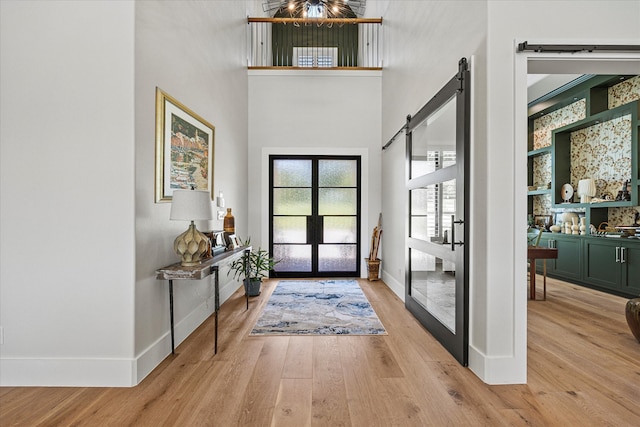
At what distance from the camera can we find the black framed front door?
2584 millimetres

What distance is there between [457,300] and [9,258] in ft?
10.6

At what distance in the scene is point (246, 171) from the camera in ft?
19.3

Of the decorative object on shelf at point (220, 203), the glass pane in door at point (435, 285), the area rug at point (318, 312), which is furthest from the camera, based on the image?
Result: the decorative object on shelf at point (220, 203)

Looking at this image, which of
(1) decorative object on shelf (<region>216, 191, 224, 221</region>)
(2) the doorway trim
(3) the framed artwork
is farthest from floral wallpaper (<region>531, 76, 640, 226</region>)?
(3) the framed artwork

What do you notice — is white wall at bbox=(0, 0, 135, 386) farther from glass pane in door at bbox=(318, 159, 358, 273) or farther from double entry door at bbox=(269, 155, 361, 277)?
glass pane in door at bbox=(318, 159, 358, 273)

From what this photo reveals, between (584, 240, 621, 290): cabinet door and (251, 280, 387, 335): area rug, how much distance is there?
11.5 ft

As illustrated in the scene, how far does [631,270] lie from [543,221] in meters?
2.21

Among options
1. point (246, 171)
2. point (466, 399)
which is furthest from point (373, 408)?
point (246, 171)

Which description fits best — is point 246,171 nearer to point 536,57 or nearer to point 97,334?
point 97,334

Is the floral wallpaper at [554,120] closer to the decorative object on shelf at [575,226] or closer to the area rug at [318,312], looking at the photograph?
the decorative object on shelf at [575,226]

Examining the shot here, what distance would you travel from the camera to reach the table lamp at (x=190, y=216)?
2.59 meters

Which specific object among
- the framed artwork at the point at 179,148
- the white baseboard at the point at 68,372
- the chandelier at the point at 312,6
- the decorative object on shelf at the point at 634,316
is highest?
the chandelier at the point at 312,6

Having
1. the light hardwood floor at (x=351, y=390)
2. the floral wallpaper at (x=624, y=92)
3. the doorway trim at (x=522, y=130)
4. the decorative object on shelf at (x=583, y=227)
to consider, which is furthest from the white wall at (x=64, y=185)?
→ the floral wallpaper at (x=624, y=92)

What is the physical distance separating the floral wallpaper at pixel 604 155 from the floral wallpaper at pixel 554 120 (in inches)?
12.2
